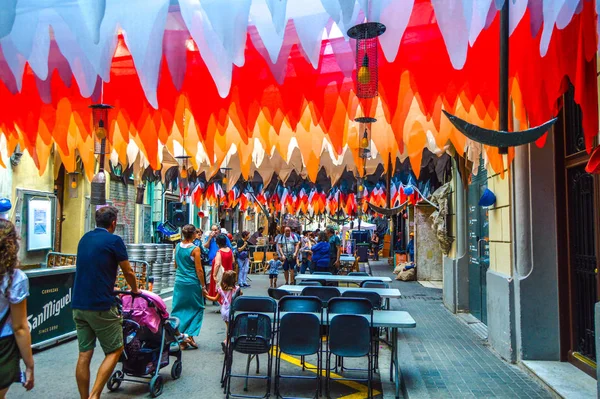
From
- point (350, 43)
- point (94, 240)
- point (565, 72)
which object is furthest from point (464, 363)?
point (94, 240)

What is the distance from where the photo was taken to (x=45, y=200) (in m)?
11.5

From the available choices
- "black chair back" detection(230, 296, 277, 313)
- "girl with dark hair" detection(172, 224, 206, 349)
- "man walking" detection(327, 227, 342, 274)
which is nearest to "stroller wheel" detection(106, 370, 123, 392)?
"black chair back" detection(230, 296, 277, 313)

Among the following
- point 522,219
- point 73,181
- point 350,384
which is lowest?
point 350,384

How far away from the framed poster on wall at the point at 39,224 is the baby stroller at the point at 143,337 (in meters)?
7.07

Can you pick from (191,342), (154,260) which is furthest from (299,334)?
(154,260)

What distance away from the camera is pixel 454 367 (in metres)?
6.21

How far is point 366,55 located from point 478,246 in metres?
6.47

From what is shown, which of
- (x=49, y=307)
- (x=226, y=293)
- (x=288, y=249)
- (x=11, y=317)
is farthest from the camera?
(x=288, y=249)

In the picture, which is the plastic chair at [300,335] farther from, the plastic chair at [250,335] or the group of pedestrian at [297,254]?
the group of pedestrian at [297,254]

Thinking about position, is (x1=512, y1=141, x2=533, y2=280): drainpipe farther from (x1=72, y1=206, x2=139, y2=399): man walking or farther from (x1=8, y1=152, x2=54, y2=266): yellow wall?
(x1=8, y1=152, x2=54, y2=266): yellow wall

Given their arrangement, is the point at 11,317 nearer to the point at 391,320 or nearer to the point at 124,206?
the point at 391,320

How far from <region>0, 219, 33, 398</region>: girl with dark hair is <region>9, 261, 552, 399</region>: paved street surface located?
225cm

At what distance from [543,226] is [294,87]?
3634 mm

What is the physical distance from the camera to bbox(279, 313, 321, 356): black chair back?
5.21 meters
